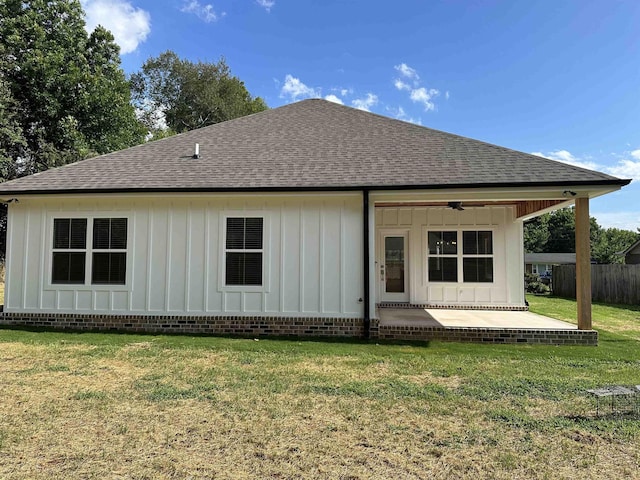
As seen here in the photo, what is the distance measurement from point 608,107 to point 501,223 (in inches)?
421

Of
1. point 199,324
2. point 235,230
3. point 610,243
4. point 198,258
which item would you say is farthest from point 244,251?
point 610,243

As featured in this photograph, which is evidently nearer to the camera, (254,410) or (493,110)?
(254,410)

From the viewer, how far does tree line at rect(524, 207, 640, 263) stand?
55.0 m

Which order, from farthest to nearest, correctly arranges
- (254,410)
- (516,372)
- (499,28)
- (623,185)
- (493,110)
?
(493,110) → (499,28) → (623,185) → (516,372) → (254,410)

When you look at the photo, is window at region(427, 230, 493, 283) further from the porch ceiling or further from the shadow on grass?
the shadow on grass

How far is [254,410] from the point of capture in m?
3.88

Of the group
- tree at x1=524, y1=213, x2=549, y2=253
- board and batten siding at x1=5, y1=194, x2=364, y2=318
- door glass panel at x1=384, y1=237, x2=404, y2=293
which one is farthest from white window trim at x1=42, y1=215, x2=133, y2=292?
tree at x1=524, y1=213, x2=549, y2=253

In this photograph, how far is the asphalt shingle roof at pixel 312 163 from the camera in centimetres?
764

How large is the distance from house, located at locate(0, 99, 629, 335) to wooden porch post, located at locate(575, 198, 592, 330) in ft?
0.13

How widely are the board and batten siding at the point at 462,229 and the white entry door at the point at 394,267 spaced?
0.38 ft

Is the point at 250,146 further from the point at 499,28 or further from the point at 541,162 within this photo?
the point at 499,28

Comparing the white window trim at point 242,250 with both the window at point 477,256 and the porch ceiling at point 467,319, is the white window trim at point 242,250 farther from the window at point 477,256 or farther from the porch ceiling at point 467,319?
the window at point 477,256

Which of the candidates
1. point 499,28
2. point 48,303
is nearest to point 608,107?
point 499,28

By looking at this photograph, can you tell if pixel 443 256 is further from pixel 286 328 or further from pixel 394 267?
pixel 286 328
